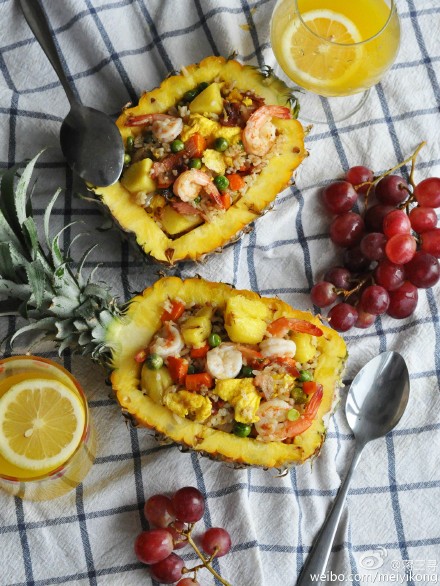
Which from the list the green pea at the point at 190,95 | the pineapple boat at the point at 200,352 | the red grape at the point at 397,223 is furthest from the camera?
the red grape at the point at 397,223

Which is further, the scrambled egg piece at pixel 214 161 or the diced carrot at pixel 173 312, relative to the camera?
the scrambled egg piece at pixel 214 161

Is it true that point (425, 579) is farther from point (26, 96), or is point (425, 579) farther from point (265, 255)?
point (26, 96)

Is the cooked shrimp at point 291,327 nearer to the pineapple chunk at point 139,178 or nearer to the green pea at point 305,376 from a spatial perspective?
the green pea at point 305,376

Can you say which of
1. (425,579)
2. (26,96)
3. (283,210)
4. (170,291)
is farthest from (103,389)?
(425,579)

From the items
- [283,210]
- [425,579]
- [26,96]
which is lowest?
[425,579]

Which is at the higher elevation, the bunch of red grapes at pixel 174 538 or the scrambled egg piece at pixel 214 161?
the scrambled egg piece at pixel 214 161

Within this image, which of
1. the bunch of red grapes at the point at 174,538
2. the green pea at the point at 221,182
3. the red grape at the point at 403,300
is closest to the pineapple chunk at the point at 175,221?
the green pea at the point at 221,182

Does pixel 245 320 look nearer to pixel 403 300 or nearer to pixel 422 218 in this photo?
pixel 403 300

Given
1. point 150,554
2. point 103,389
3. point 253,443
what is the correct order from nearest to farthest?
point 253,443, point 150,554, point 103,389

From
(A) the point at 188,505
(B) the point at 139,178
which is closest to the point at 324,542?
(A) the point at 188,505
